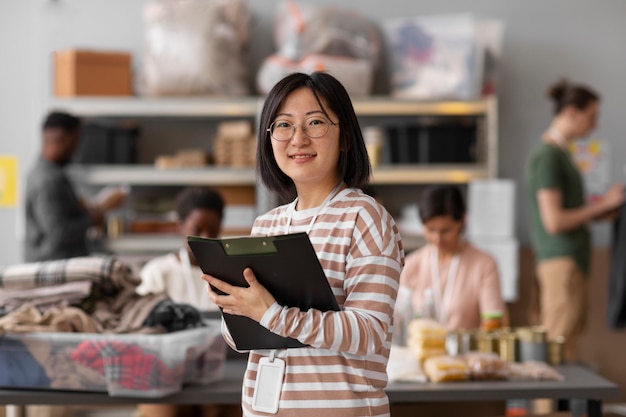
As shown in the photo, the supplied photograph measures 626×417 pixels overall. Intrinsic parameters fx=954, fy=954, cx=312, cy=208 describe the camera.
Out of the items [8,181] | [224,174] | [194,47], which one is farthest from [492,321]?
[8,181]

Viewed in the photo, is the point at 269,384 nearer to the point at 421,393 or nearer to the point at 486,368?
the point at 421,393

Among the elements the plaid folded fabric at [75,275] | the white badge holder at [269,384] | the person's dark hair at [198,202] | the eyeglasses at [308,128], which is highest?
the eyeglasses at [308,128]

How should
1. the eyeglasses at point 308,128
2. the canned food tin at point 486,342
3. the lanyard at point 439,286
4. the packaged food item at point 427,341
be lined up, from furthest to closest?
1. the lanyard at point 439,286
2. the canned food tin at point 486,342
3. the packaged food item at point 427,341
4. the eyeglasses at point 308,128

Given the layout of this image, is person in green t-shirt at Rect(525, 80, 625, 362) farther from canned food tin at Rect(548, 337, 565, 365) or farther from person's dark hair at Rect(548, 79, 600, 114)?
canned food tin at Rect(548, 337, 565, 365)

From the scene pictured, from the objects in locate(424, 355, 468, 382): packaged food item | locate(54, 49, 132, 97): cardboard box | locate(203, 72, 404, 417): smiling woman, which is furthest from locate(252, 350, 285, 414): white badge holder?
locate(54, 49, 132, 97): cardboard box

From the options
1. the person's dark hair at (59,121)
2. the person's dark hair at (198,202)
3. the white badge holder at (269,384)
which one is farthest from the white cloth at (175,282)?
the white badge holder at (269,384)

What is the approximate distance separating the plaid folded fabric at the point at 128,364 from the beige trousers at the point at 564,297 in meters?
2.28

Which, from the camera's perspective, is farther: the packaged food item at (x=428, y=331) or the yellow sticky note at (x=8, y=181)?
the yellow sticky note at (x=8, y=181)

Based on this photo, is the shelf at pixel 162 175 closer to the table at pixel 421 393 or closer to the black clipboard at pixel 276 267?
the table at pixel 421 393

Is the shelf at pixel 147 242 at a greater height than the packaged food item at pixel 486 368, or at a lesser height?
greater

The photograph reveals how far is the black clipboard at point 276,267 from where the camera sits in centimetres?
154

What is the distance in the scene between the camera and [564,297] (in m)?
4.14

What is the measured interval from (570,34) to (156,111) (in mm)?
2236

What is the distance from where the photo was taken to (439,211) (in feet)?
10.9
